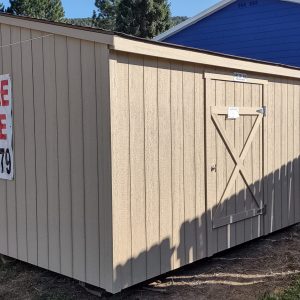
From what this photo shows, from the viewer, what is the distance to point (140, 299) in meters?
4.91

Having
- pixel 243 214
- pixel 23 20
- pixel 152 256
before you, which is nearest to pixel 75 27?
pixel 23 20

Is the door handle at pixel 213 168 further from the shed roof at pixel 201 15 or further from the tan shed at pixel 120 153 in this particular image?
the shed roof at pixel 201 15

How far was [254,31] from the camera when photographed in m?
11.2

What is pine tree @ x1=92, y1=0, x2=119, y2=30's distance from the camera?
3300 centimetres

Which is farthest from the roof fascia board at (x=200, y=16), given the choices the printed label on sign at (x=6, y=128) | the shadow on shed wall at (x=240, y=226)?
the printed label on sign at (x=6, y=128)

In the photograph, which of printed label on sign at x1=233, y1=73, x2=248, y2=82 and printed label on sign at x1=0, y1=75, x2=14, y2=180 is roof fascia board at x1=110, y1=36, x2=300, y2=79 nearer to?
printed label on sign at x1=233, y1=73, x2=248, y2=82

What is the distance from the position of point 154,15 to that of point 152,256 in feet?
75.7

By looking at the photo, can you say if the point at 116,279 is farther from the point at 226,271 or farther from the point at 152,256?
the point at 226,271

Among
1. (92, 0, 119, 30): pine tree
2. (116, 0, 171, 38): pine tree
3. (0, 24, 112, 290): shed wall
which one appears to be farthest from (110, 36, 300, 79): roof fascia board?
(92, 0, 119, 30): pine tree

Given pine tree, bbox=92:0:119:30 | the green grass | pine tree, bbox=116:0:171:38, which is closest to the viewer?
the green grass

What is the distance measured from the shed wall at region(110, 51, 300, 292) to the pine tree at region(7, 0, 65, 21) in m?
20.2

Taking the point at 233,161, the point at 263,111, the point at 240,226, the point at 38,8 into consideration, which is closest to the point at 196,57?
the point at 233,161

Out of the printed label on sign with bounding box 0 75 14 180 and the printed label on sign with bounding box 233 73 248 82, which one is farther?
the printed label on sign with bounding box 233 73 248 82

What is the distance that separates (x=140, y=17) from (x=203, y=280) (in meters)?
22.6
